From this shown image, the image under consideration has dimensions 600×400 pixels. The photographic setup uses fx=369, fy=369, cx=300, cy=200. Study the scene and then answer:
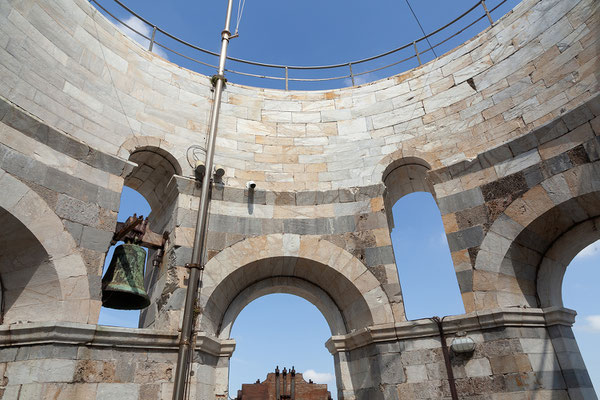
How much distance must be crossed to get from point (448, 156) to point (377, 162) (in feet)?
3.90

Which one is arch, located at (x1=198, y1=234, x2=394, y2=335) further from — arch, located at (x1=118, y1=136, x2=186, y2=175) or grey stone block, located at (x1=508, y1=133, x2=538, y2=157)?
grey stone block, located at (x1=508, y1=133, x2=538, y2=157)

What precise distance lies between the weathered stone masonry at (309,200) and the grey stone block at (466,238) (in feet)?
0.12

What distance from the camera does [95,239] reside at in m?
4.81

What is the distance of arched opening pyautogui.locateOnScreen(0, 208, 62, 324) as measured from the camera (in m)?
4.27

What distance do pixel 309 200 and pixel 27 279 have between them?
160 inches

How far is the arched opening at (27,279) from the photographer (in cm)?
427

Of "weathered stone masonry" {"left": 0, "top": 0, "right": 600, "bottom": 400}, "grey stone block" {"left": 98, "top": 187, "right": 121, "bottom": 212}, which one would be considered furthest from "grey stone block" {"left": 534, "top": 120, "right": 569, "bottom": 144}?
"grey stone block" {"left": 98, "top": 187, "right": 121, "bottom": 212}

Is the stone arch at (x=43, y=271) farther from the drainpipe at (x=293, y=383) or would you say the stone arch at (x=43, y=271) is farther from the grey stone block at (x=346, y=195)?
the grey stone block at (x=346, y=195)

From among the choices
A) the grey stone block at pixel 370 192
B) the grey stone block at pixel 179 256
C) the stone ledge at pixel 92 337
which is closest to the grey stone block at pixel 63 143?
the grey stone block at pixel 179 256

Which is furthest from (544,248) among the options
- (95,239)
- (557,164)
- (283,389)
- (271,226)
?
(95,239)

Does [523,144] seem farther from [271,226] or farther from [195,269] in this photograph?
[195,269]

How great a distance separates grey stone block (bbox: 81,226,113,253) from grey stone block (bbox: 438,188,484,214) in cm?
499

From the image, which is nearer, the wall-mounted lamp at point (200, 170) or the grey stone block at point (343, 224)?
the wall-mounted lamp at point (200, 170)

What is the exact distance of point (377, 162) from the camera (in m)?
6.65
